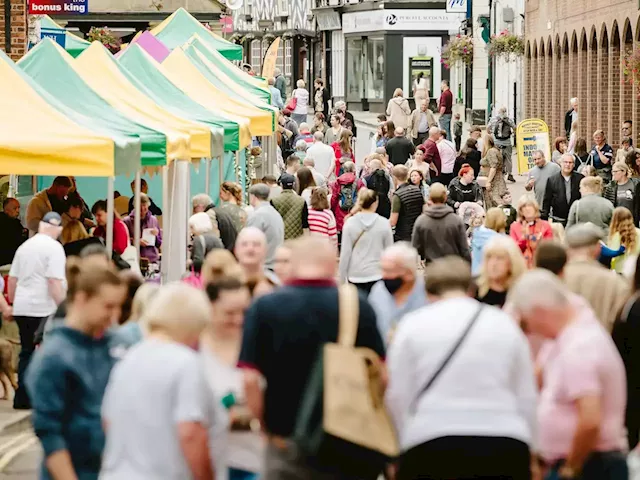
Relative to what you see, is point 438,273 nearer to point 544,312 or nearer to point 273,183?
point 544,312

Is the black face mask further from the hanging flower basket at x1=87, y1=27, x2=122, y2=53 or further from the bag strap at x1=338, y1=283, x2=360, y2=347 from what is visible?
the hanging flower basket at x1=87, y1=27, x2=122, y2=53

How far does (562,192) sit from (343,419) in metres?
14.1

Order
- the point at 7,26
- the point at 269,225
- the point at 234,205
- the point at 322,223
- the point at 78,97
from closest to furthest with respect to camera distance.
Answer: the point at 78,97 < the point at 269,225 < the point at 234,205 < the point at 322,223 < the point at 7,26

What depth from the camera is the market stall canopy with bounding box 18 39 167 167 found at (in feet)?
50.1

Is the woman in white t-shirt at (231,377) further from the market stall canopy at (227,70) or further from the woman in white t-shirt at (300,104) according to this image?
the woman in white t-shirt at (300,104)

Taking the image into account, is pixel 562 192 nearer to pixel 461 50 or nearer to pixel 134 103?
pixel 134 103

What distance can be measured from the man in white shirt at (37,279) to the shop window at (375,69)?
2202 inches

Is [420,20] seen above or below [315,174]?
above

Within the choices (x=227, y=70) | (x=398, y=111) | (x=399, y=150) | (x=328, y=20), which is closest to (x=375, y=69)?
(x=328, y=20)

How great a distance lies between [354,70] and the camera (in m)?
73.7

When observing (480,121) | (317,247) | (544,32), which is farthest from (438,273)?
(480,121)

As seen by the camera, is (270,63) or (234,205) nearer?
(234,205)

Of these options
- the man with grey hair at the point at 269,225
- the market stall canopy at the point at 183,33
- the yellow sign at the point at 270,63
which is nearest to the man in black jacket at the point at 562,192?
the man with grey hair at the point at 269,225

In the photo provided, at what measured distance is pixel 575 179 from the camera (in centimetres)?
2073
